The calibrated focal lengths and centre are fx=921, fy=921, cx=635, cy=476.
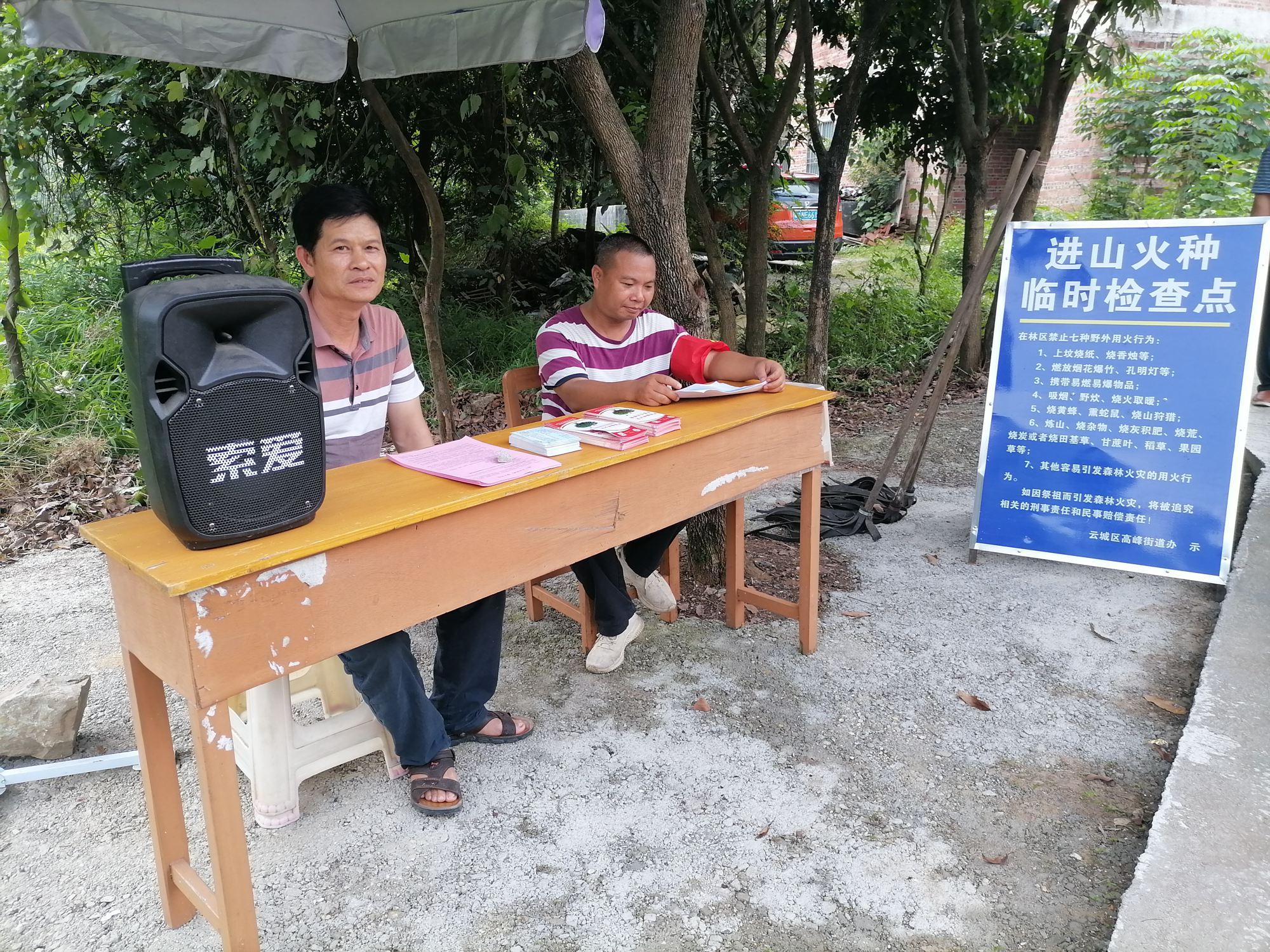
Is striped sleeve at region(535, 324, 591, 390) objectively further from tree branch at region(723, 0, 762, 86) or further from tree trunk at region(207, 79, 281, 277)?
tree branch at region(723, 0, 762, 86)

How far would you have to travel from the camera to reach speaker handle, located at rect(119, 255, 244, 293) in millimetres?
1670

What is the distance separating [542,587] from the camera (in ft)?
12.1

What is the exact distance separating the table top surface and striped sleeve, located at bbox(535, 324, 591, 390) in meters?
0.43

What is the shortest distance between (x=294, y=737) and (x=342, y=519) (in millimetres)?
819

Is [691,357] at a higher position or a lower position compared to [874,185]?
lower

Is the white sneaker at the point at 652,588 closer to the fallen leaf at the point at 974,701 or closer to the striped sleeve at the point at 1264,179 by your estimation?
the fallen leaf at the point at 974,701

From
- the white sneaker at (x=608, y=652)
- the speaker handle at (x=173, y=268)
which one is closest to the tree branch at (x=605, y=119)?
the white sneaker at (x=608, y=652)

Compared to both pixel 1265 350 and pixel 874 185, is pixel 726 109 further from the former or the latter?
Result: pixel 874 185

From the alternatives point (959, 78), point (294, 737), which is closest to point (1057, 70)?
point (959, 78)

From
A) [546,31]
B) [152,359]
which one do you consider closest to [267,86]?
[546,31]

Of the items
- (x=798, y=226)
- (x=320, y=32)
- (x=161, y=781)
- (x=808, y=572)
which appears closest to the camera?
(x=161, y=781)

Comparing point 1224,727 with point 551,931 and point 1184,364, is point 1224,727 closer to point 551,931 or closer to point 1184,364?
point 1184,364

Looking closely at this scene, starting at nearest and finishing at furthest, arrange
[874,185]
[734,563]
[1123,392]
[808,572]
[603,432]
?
1. [603,432]
2. [808,572]
3. [734,563]
4. [1123,392]
5. [874,185]

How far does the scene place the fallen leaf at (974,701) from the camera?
2.91 meters
